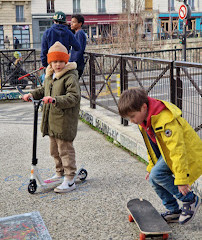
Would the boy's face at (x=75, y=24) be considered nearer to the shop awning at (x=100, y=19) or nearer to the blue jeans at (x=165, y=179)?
the blue jeans at (x=165, y=179)

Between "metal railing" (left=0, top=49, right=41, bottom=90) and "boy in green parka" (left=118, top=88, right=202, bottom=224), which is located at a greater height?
"metal railing" (left=0, top=49, right=41, bottom=90)

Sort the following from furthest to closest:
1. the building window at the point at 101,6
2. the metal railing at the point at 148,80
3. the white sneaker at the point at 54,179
Result: the building window at the point at 101,6 → the metal railing at the point at 148,80 → the white sneaker at the point at 54,179

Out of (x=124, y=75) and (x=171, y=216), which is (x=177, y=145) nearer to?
A: (x=171, y=216)

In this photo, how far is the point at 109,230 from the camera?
3.24 metres

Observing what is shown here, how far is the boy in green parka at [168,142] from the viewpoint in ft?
9.11

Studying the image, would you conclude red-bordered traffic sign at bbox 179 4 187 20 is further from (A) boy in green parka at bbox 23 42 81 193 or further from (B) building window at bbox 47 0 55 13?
(B) building window at bbox 47 0 55 13

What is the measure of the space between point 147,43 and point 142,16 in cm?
167

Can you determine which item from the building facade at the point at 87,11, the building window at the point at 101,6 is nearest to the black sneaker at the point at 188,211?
the building facade at the point at 87,11

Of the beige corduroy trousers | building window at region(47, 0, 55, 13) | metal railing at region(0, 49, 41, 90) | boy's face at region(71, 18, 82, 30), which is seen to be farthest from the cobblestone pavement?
building window at region(47, 0, 55, 13)

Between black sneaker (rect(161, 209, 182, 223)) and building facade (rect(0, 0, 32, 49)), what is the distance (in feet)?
138

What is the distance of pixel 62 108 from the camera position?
155 inches

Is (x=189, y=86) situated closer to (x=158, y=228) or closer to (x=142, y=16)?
(x=158, y=228)

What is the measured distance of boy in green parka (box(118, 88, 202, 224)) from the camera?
2.78 meters

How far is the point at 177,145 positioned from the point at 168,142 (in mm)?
68
